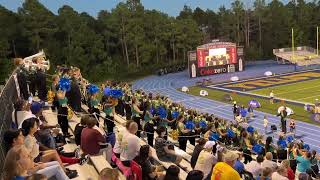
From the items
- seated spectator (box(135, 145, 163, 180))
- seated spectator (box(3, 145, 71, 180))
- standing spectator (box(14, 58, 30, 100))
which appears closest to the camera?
seated spectator (box(3, 145, 71, 180))

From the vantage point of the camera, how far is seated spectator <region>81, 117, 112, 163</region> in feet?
26.8

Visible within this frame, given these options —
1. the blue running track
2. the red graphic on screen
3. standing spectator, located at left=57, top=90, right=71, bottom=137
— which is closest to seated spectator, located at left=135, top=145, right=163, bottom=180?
standing spectator, located at left=57, top=90, right=71, bottom=137

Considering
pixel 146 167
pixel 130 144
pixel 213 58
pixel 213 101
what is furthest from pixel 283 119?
pixel 213 58

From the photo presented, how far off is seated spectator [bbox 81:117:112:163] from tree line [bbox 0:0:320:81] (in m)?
48.7

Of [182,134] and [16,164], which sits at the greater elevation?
[16,164]

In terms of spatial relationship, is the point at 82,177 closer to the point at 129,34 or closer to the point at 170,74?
the point at 170,74

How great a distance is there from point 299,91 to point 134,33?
33.7 meters

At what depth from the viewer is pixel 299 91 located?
40.9 m

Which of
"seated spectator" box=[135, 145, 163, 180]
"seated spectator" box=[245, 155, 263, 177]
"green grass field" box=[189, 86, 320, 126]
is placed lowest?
"green grass field" box=[189, 86, 320, 126]

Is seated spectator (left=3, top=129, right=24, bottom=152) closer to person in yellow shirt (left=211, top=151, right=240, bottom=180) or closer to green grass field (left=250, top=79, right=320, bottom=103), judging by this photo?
person in yellow shirt (left=211, top=151, right=240, bottom=180)

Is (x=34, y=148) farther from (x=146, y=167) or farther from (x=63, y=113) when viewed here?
(x=63, y=113)

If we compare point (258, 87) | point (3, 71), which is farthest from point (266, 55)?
point (3, 71)

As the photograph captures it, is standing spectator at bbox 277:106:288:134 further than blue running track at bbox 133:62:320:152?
No

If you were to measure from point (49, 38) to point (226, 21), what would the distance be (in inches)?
1322
